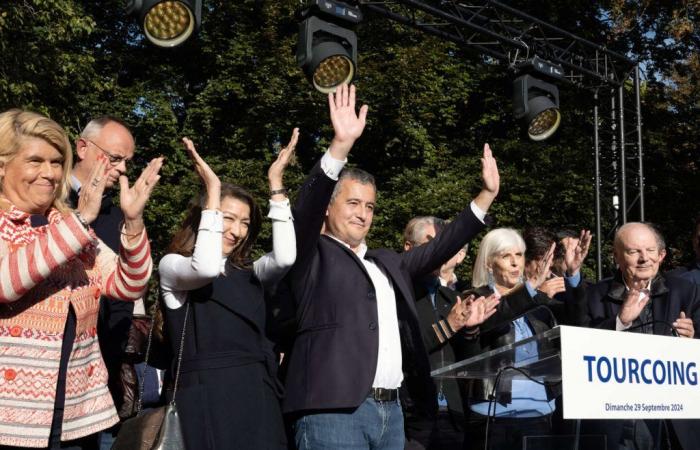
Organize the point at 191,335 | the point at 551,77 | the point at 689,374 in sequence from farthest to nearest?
the point at 551,77 → the point at 689,374 → the point at 191,335

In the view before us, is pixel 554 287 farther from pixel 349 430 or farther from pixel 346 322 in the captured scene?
pixel 349 430

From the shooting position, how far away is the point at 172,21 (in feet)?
25.2

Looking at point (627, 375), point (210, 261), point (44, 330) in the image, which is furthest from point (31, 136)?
point (627, 375)

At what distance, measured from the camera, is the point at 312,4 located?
27.6 ft

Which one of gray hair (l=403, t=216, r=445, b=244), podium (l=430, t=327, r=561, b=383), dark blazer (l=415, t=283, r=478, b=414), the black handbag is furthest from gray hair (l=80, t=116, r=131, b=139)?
gray hair (l=403, t=216, r=445, b=244)

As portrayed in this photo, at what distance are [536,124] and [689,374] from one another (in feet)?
22.4

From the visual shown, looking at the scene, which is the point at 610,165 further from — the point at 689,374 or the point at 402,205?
the point at 689,374

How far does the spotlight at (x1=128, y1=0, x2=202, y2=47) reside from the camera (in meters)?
7.58

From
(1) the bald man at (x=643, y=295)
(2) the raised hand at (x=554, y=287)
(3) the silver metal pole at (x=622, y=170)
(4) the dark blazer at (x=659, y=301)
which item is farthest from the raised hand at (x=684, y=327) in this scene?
(3) the silver metal pole at (x=622, y=170)

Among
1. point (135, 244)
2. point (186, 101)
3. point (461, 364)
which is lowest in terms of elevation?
point (461, 364)

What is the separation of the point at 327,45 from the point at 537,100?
9.21 ft

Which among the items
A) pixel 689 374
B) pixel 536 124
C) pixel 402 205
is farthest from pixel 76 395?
pixel 402 205

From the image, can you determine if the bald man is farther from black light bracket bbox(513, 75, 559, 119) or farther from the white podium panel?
black light bracket bbox(513, 75, 559, 119)

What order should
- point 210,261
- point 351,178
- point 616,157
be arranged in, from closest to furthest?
1. point 210,261
2. point 351,178
3. point 616,157
